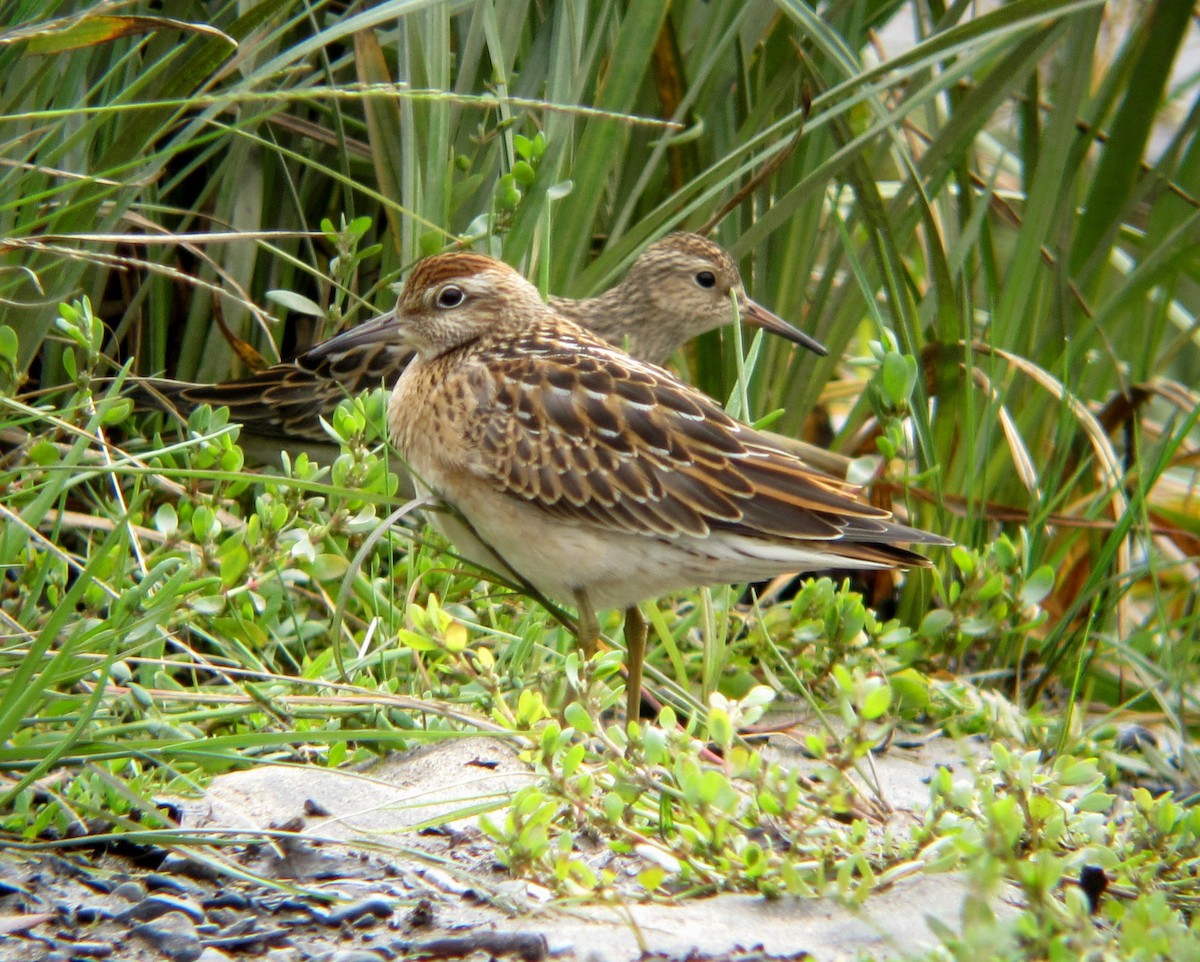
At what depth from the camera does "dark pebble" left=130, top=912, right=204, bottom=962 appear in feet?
9.17

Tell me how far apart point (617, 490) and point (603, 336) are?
93.3 inches

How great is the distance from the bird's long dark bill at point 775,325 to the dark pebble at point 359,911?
3095 mm

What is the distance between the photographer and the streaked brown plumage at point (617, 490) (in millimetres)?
3979

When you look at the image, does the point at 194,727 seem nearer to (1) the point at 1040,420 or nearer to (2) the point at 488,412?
(2) the point at 488,412

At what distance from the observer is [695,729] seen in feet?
13.6

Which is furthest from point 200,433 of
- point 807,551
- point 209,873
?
point 807,551

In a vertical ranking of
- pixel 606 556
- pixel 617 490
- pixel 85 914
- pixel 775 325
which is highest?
pixel 775 325

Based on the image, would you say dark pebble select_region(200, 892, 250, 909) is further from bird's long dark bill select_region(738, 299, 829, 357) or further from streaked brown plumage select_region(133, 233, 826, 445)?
bird's long dark bill select_region(738, 299, 829, 357)

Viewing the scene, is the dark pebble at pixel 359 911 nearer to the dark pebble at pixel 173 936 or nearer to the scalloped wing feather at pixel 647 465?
the dark pebble at pixel 173 936

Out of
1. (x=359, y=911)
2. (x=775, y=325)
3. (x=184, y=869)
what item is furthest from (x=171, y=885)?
(x=775, y=325)

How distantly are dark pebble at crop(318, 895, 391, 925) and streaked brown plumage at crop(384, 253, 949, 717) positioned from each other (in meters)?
1.24

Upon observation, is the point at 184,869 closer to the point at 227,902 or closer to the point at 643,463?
the point at 227,902

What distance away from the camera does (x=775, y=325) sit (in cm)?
568

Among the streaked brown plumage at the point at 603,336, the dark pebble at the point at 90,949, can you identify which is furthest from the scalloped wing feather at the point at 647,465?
the dark pebble at the point at 90,949
